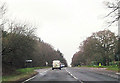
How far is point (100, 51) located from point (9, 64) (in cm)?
3892

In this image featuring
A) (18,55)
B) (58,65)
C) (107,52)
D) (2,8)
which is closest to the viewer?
(2,8)

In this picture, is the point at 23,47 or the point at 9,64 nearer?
the point at 23,47

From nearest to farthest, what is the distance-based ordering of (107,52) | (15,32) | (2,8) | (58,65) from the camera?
1. (2,8)
2. (15,32)
3. (58,65)
4. (107,52)

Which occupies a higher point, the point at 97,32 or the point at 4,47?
the point at 97,32

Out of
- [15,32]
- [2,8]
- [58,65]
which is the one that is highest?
[2,8]

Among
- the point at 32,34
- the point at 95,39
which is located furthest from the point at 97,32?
the point at 32,34

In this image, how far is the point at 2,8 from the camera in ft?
90.5

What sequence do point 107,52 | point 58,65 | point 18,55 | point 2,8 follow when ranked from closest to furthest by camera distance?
point 2,8 < point 18,55 < point 58,65 < point 107,52

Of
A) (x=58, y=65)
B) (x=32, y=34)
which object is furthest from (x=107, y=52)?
(x=32, y=34)

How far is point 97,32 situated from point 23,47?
139 feet

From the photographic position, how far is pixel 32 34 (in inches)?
1305

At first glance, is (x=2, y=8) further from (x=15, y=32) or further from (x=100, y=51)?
A: (x=100, y=51)

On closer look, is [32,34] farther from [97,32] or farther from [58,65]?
[97,32]

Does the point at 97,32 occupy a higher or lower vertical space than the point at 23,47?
higher
